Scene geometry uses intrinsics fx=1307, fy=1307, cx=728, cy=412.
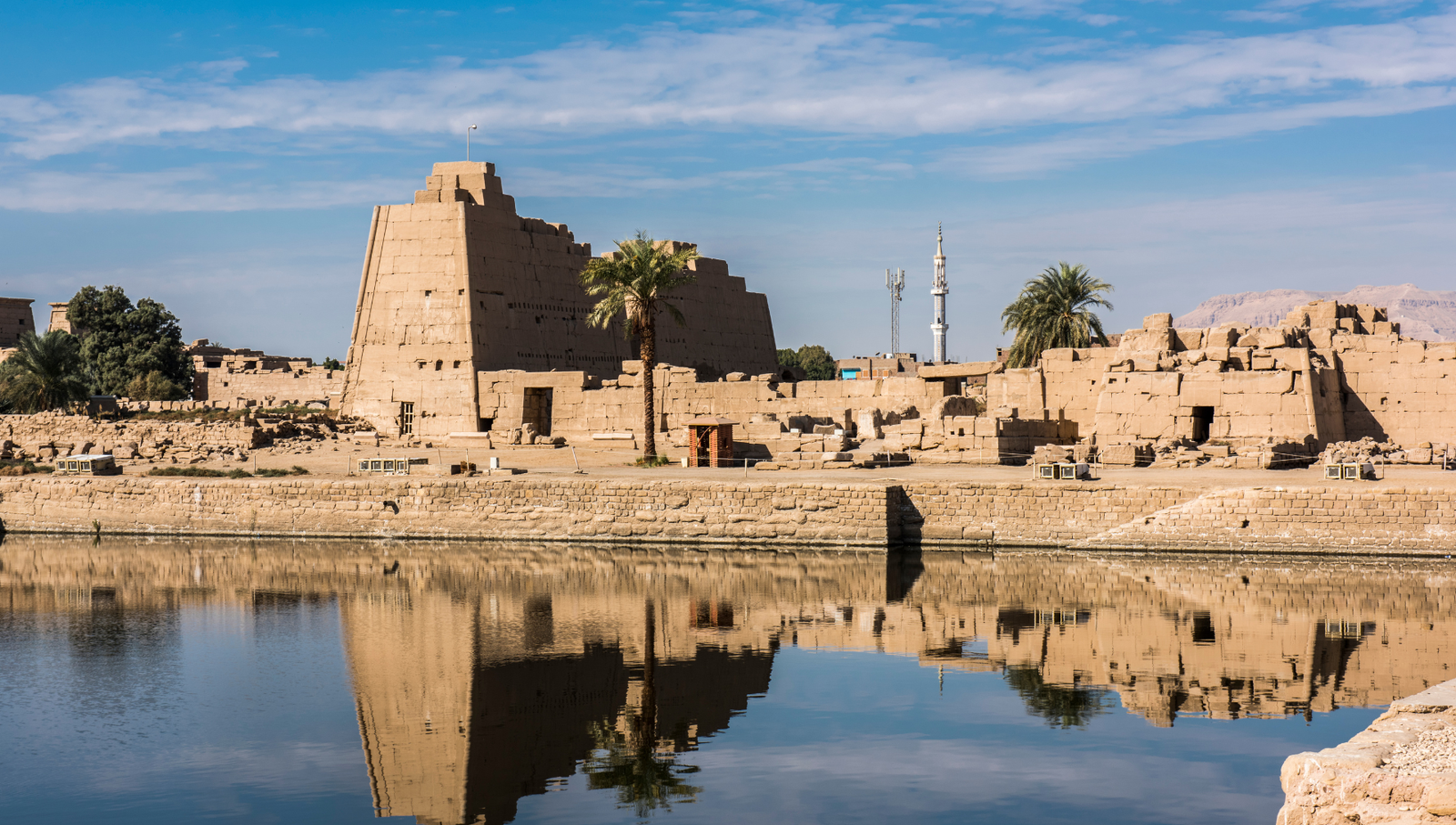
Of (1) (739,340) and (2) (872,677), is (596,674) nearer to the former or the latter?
(2) (872,677)

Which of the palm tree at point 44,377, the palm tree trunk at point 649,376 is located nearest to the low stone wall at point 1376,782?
the palm tree trunk at point 649,376

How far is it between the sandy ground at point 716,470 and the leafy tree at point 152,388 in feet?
70.6

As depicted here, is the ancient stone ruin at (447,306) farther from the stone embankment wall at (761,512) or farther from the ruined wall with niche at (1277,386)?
the ruined wall with niche at (1277,386)

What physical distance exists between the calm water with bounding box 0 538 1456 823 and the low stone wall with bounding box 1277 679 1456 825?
2505 mm

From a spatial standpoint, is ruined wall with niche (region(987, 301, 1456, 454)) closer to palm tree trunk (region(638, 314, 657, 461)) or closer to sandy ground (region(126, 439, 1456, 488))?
sandy ground (region(126, 439, 1456, 488))

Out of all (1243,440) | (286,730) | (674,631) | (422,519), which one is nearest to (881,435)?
(1243,440)

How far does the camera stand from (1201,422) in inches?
1062

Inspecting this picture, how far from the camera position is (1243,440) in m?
25.9

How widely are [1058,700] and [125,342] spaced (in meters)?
52.4

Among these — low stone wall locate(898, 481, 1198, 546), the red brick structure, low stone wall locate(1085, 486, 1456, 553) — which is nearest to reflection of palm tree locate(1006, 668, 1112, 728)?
low stone wall locate(1085, 486, 1456, 553)

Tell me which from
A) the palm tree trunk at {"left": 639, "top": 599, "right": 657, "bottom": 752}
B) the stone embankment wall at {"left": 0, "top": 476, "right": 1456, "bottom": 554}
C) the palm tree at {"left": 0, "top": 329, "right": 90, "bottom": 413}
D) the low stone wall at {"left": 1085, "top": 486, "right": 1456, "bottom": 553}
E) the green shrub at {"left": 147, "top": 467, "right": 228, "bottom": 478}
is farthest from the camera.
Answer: the palm tree at {"left": 0, "top": 329, "right": 90, "bottom": 413}

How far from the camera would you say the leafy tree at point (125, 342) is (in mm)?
54469

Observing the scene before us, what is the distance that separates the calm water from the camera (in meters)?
10.1

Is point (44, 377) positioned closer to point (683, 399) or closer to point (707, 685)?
point (683, 399)
